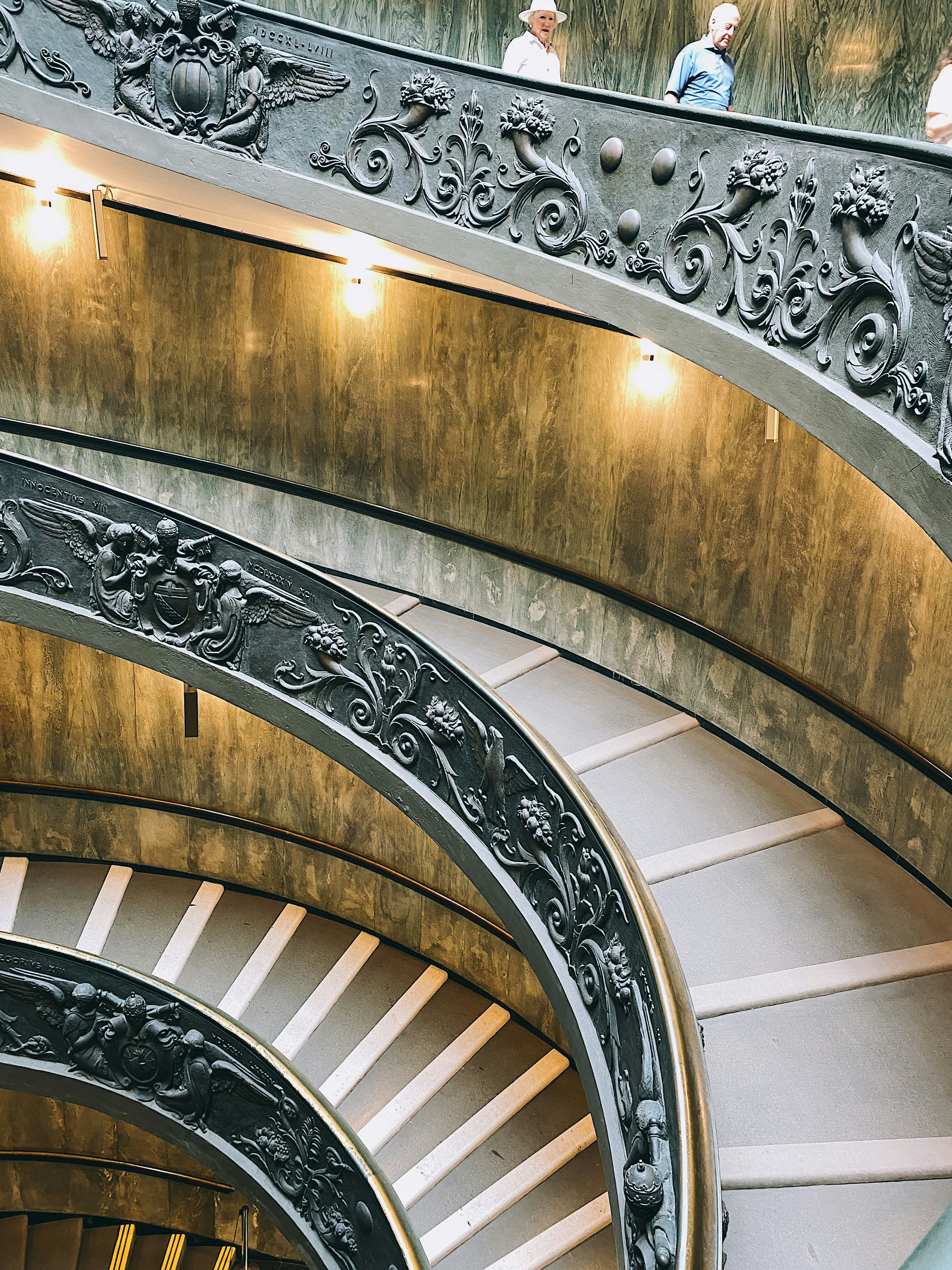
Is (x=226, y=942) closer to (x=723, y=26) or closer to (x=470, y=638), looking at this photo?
(x=470, y=638)

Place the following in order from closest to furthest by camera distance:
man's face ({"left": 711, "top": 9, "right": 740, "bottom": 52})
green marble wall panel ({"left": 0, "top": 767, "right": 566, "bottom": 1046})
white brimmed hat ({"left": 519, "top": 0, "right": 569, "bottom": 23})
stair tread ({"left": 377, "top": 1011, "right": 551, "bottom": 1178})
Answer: man's face ({"left": 711, "top": 9, "right": 740, "bottom": 52}) < white brimmed hat ({"left": 519, "top": 0, "right": 569, "bottom": 23}) < stair tread ({"left": 377, "top": 1011, "right": 551, "bottom": 1178}) < green marble wall panel ({"left": 0, "top": 767, "right": 566, "bottom": 1046})

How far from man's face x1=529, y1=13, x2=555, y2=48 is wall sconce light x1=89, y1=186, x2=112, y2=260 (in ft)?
11.2

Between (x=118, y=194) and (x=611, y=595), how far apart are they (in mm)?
5192

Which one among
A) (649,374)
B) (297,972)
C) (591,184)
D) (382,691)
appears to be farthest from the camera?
(297,972)

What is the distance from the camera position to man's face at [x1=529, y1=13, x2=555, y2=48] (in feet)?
20.2

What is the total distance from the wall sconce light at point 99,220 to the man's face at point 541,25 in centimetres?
342

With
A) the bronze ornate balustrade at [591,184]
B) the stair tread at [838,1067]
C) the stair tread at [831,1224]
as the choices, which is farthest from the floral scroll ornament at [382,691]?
the stair tread at [831,1224]

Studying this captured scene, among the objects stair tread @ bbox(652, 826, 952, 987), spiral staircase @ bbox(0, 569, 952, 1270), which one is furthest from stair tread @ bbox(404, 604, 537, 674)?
stair tread @ bbox(652, 826, 952, 987)

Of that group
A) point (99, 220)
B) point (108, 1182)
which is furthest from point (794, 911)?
point (108, 1182)

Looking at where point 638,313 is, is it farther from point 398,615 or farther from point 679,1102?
point 398,615

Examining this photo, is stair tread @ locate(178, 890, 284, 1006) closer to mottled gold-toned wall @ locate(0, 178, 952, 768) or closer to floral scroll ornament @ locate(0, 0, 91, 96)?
mottled gold-toned wall @ locate(0, 178, 952, 768)

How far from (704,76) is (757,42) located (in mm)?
1511

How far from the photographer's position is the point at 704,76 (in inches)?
235

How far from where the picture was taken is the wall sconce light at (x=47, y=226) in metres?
8.51
